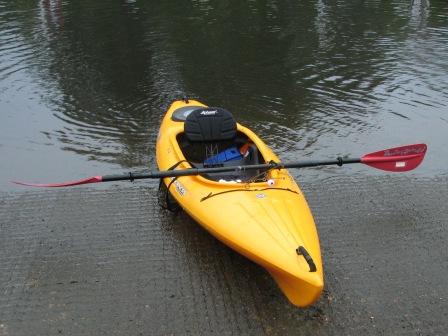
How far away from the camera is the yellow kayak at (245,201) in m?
3.81

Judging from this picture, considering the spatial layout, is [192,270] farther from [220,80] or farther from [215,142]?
[220,80]

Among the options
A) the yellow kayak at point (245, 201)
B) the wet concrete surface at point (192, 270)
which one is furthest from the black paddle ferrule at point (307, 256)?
the wet concrete surface at point (192, 270)

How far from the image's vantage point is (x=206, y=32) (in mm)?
14914

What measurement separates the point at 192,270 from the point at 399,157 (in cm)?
271

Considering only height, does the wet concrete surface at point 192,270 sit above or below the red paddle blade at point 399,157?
below

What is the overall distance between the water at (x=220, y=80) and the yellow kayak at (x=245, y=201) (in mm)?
1204

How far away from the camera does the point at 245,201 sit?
4.47 meters

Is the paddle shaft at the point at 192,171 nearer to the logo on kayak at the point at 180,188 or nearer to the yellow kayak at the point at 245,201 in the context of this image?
the yellow kayak at the point at 245,201

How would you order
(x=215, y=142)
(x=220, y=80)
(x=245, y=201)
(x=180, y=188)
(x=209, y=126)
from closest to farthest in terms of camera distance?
(x=245, y=201) → (x=180, y=188) → (x=209, y=126) → (x=215, y=142) → (x=220, y=80)

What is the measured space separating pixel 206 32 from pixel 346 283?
11.8m

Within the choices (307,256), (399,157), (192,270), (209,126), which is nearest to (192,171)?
(192,270)

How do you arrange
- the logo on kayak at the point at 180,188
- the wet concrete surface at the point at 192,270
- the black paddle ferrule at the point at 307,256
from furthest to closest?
the logo on kayak at the point at 180,188, the wet concrete surface at the point at 192,270, the black paddle ferrule at the point at 307,256

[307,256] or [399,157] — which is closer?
[307,256]

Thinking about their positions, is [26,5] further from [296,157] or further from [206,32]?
[296,157]
